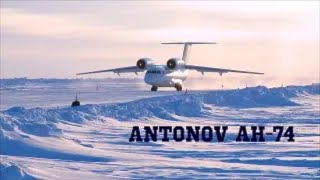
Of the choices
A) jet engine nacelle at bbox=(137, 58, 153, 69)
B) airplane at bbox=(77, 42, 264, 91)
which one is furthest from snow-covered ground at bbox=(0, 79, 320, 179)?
jet engine nacelle at bbox=(137, 58, 153, 69)

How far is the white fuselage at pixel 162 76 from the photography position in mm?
51250

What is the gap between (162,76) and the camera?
2023 inches

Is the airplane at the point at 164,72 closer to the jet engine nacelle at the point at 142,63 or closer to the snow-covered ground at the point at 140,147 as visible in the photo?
the jet engine nacelle at the point at 142,63

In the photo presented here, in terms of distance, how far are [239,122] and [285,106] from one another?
27.7 meters

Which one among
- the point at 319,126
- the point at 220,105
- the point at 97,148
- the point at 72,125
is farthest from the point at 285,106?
the point at 97,148

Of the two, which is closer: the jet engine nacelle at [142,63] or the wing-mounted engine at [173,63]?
the jet engine nacelle at [142,63]

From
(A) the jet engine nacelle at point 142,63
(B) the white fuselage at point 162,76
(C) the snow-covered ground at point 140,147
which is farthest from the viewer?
(A) the jet engine nacelle at point 142,63

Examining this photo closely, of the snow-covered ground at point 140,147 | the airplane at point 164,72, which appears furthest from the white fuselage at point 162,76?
the snow-covered ground at point 140,147

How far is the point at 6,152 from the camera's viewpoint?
45562 millimetres

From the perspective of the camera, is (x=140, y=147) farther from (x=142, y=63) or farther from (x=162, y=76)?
(x=142, y=63)

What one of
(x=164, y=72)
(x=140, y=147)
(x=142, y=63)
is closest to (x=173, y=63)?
(x=164, y=72)

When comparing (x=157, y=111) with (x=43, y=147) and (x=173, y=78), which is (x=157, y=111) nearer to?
(x=173, y=78)

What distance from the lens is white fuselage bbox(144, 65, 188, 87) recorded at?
5125 centimetres

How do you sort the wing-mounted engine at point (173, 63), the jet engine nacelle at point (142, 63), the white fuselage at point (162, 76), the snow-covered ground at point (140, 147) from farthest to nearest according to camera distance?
the wing-mounted engine at point (173, 63)
the jet engine nacelle at point (142, 63)
the white fuselage at point (162, 76)
the snow-covered ground at point (140, 147)
